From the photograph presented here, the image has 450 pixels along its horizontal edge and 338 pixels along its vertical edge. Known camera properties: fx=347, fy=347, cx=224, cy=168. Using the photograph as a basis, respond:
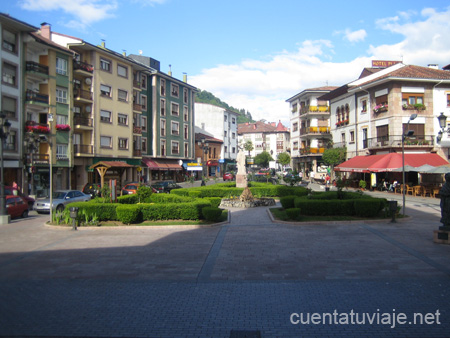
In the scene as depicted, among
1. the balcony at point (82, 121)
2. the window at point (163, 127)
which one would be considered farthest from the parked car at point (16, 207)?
the window at point (163, 127)

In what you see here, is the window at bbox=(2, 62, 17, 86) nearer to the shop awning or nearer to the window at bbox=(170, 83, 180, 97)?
the shop awning

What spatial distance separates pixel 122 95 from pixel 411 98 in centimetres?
3033

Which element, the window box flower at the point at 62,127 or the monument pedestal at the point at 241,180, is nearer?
the monument pedestal at the point at 241,180

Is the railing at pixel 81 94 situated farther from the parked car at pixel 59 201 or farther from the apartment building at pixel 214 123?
the apartment building at pixel 214 123

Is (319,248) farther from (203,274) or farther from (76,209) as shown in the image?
(76,209)

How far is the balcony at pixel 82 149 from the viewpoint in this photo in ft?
111

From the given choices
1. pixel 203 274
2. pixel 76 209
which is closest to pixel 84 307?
pixel 203 274

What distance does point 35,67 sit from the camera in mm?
28859

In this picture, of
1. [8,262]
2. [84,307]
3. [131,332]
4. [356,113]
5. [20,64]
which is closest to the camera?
[131,332]

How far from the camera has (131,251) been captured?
10.1 metres

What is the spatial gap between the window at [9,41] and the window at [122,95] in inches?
499

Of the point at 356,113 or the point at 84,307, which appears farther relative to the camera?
the point at 356,113

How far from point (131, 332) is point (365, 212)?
1236 centimetres

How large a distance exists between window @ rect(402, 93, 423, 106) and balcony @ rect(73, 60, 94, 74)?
30.7 meters
